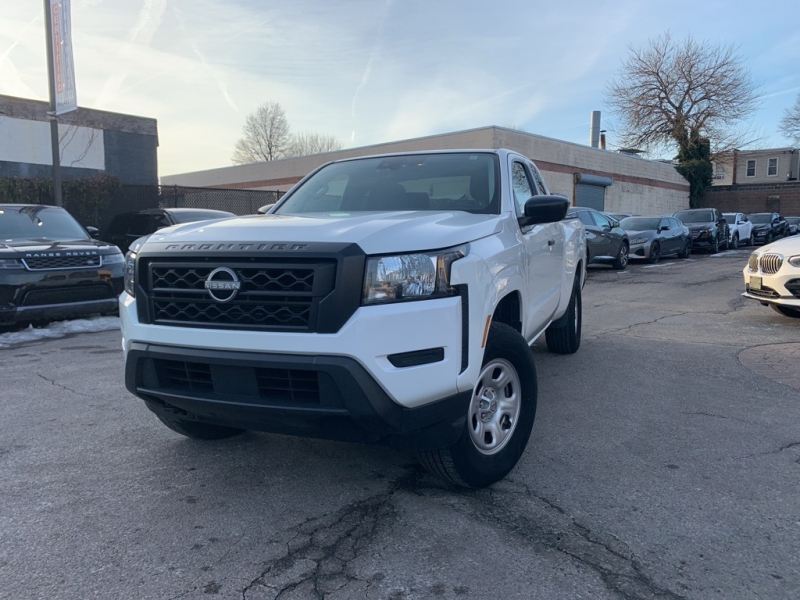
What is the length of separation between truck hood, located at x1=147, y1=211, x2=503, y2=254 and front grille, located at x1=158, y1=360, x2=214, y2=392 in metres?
0.61

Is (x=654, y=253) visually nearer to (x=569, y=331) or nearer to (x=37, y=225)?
(x=569, y=331)

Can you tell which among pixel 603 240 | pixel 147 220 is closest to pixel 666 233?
pixel 603 240

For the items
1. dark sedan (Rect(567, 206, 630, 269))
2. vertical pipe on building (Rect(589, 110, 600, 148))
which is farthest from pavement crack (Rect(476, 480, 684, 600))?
vertical pipe on building (Rect(589, 110, 600, 148))

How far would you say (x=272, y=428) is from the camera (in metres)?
2.98

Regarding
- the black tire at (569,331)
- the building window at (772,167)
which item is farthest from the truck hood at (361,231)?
the building window at (772,167)

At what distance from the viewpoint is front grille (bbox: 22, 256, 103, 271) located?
7.77 meters

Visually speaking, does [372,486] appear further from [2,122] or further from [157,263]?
[2,122]

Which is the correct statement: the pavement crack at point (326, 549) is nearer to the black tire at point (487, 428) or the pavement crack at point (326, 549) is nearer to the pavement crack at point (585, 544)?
the black tire at point (487, 428)

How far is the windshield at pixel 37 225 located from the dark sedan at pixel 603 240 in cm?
1180

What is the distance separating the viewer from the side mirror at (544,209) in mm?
3975

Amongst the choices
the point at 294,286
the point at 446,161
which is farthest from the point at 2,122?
the point at 294,286

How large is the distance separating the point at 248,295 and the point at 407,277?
0.74 m

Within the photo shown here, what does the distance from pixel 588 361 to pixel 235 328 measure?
447 cm

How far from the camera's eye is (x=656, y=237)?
19.8 m
